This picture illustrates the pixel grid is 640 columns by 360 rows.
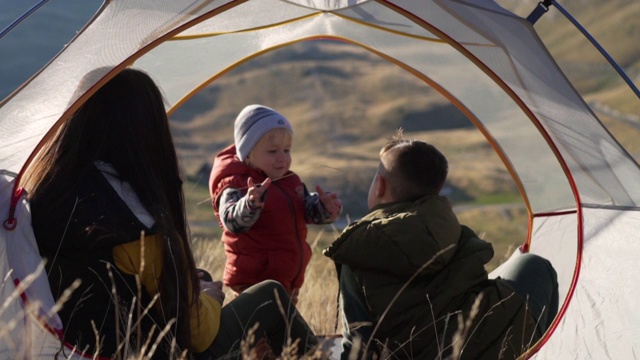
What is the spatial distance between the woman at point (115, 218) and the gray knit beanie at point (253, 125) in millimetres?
1116

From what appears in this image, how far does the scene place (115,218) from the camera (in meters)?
3.43

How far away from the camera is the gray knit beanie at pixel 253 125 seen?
475cm

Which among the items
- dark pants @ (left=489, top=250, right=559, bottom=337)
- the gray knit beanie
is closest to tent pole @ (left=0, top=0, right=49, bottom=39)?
the gray knit beanie

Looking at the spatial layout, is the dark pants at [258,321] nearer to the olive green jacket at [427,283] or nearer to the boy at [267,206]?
the olive green jacket at [427,283]

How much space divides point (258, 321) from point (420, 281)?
2.03ft

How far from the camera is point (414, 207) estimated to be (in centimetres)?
396

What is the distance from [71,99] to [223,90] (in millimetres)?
52316

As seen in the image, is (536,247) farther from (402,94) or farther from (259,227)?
(402,94)

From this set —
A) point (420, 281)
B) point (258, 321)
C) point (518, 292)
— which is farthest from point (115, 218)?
point (518, 292)

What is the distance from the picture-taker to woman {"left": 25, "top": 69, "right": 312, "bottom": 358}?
3461mm

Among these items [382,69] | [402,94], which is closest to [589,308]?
[402,94]

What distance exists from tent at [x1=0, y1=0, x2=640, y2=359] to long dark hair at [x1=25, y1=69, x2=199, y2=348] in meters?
0.07

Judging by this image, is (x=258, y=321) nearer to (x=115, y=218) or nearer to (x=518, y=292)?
(x=115, y=218)

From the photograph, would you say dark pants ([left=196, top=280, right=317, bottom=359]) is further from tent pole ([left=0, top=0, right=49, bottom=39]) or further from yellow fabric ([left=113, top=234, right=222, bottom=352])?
tent pole ([left=0, top=0, right=49, bottom=39])
